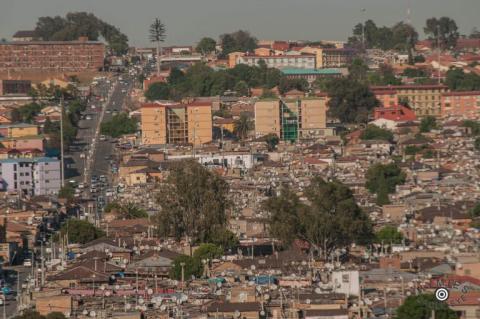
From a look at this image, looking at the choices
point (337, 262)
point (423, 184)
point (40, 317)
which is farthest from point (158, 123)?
point (40, 317)

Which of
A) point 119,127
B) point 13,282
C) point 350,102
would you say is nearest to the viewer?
point 13,282

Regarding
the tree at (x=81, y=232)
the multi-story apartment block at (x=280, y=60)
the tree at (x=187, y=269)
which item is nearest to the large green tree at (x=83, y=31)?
the multi-story apartment block at (x=280, y=60)

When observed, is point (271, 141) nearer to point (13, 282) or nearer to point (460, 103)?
point (460, 103)

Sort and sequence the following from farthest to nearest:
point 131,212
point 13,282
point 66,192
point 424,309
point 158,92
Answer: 1. point 158,92
2. point 66,192
3. point 131,212
4. point 13,282
5. point 424,309

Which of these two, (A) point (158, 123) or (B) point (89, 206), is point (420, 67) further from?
(B) point (89, 206)

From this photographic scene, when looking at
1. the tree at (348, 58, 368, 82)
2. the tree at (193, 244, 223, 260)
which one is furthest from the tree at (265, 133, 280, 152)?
the tree at (193, 244, 223, 260)

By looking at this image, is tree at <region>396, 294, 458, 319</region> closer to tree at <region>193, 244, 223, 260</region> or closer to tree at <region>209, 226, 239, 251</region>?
tree at <region>193, 244, 223, 260</region>

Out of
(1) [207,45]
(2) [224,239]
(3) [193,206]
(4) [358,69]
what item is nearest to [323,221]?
(2) [224,239]
